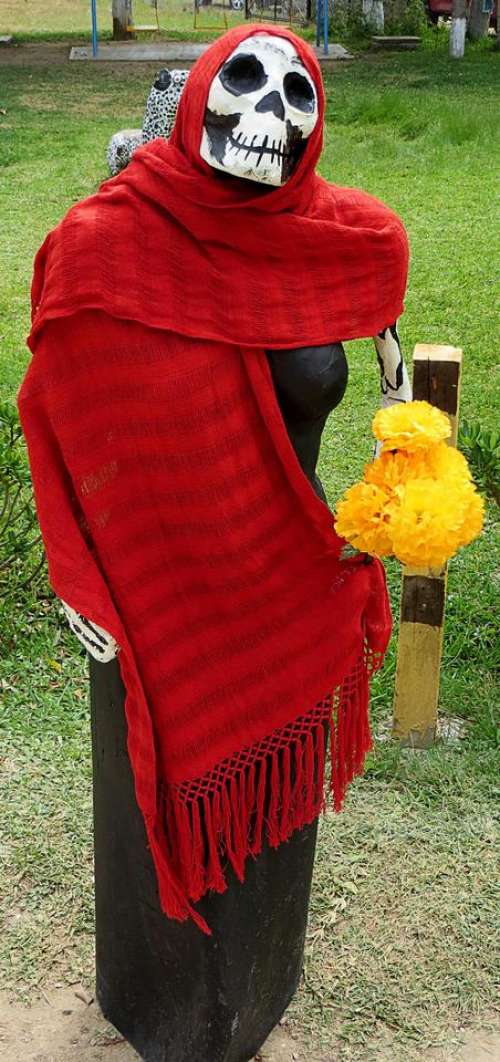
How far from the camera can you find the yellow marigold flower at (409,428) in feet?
7.14

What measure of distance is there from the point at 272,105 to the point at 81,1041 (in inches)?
82.5

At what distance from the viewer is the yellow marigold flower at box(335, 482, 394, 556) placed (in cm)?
213

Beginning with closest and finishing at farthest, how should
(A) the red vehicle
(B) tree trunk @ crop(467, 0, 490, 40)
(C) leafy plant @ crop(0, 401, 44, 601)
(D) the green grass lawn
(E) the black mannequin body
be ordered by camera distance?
1. (E) the black mannequin body
2. (D) the green grass lawn
3. (C) leafy plant @ crop(0, 401, 44, 601)
4. (B) tree trunk @ crop(467, 0, 490, 40)
5. (A) the red vehicle

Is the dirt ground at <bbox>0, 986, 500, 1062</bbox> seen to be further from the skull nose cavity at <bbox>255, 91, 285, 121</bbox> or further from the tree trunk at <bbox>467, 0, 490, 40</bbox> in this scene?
the tree trunk at <bbox>467, 0, 490, 40</bbox>

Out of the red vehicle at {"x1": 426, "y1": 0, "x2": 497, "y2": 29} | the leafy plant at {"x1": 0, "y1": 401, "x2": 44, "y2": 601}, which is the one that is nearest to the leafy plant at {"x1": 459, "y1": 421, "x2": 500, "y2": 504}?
the leafy plant at {"x1": 0, "y1": 401, "x2": 44, "y2": 601}

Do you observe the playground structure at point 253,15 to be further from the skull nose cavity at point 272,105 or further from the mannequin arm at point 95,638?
the mannequin arm at point 95,638

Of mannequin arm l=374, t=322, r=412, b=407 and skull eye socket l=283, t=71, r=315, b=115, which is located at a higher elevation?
skull eye socket l=283, t=71, r=315, b=115

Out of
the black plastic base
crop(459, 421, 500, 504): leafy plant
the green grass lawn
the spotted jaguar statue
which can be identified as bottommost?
the green grass lawn

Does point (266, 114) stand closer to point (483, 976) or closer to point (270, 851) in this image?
point (270, 851)

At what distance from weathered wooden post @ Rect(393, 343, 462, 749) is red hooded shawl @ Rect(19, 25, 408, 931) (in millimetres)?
966

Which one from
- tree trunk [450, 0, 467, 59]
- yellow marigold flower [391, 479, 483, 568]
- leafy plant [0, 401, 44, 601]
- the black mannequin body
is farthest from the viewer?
tree trunk [450, 0, 467, 59]

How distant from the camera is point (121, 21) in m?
18.8

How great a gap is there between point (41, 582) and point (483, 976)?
224 cm

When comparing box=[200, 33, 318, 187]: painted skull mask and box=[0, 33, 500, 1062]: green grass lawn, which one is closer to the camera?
box=[200, 33, 318, 187]: painted skull mask
